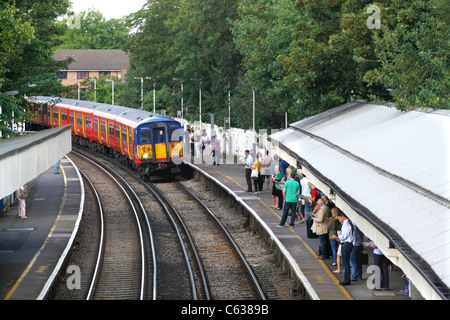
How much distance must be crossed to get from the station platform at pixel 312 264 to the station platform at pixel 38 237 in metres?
5.80

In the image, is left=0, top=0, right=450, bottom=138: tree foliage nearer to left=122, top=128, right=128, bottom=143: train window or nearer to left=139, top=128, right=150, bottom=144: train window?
left=122, top=128, right=128, bottom=143: train window

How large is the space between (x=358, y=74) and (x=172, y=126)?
458 inches

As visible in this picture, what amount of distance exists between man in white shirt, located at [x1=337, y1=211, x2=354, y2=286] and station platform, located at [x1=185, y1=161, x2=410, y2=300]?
251mm

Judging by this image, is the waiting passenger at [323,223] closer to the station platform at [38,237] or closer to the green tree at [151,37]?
the station platform at [38,237]

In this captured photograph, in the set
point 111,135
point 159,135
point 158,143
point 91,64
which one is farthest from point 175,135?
point 91,64

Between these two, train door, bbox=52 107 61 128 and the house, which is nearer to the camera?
train door, bbox=52 107 61 128

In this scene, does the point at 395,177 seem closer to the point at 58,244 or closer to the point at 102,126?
the point at 58,244

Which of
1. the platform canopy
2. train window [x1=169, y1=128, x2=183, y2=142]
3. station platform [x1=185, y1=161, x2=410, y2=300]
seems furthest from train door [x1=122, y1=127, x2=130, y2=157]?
the platform canopy

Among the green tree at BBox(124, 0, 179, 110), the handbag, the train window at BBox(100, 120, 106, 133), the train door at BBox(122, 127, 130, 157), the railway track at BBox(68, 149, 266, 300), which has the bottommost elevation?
the railway track at BBox(68, 149, 266, 300)

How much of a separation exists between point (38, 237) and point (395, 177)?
502 inches

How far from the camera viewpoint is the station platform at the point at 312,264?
14.7m

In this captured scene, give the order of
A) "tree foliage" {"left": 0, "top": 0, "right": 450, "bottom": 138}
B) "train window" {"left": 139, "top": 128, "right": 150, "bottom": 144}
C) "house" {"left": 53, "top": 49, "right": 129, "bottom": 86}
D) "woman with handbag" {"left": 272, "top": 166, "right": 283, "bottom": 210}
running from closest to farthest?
1. "tree foliage" {"left": 0, "top": 0, "right": 450, "bottom": 138}
2. "woman with handbag" {"left": 272, "top": 166, "right": 283, "bottom": 210}
3. "train window" {"left": 139, "top": 128, "right": 150, "bottom": 144}
4. "house" {"left": 53, "top": 49, "right": 129, "bottom": 86}

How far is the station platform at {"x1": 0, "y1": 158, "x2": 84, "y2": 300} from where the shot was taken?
16.6 meters

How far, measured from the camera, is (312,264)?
17.4m
